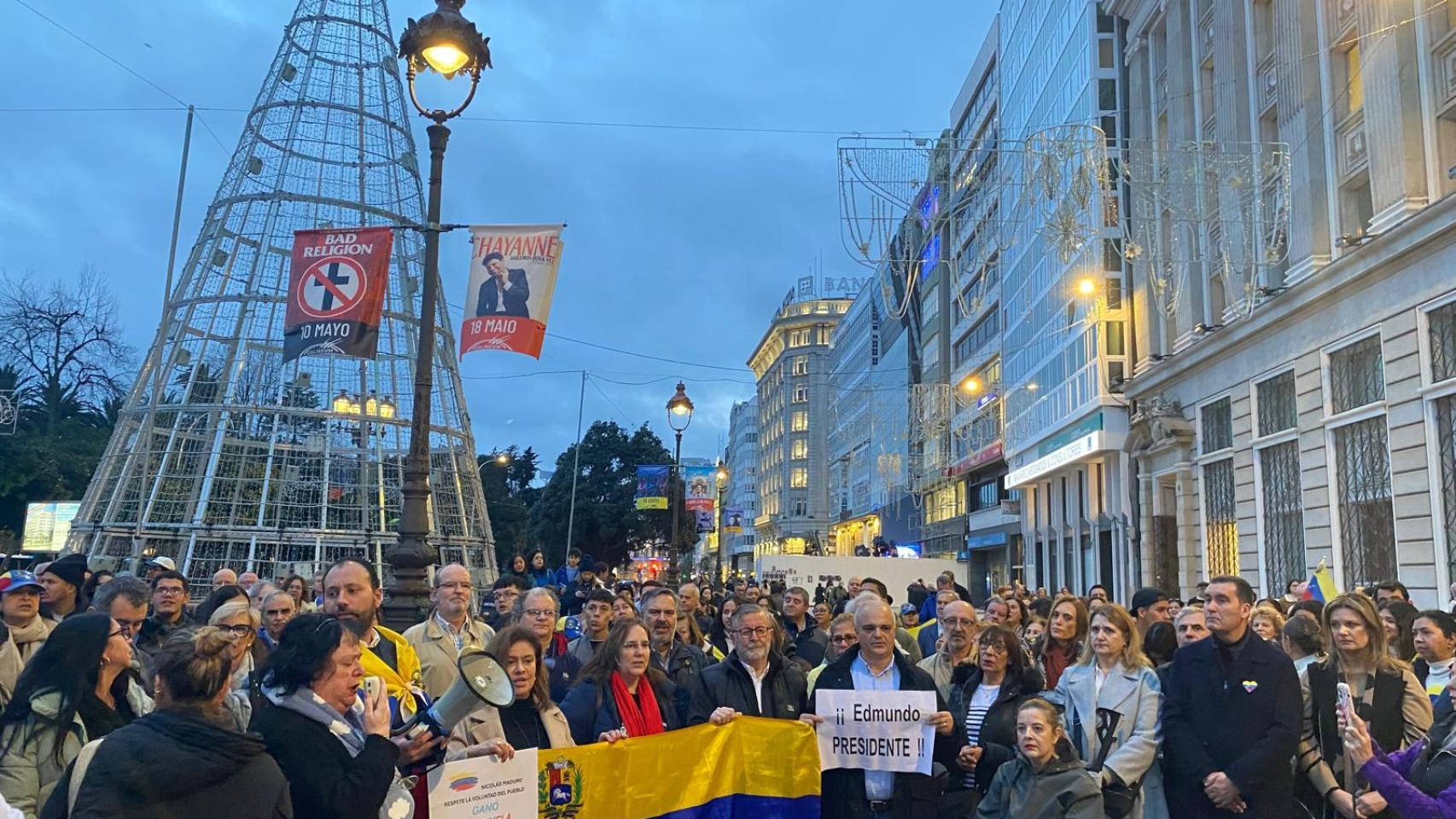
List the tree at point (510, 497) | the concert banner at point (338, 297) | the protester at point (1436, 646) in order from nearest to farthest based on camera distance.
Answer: the protester at point (1436, 646)
the concert banner at point (338, 297)
the tree at point (510, 497)

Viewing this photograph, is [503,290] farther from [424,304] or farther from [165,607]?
[165,607]

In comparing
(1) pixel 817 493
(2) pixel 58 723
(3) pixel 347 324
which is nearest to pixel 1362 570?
(3) pixel 347 324

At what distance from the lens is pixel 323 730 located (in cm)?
355

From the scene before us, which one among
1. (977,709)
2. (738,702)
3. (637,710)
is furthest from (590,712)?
(977,709)

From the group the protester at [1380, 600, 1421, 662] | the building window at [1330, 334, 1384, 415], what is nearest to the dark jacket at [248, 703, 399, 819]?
the protester at [1380, 600, 1421, 662]

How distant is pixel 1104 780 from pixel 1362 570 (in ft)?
54.3

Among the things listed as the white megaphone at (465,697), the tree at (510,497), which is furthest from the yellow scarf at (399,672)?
the tree at (510,497)

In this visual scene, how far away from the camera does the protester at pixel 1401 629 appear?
7766mm

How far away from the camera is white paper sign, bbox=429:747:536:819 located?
4566 mm

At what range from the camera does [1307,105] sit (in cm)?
2042

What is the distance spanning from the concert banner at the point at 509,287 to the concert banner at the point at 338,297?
1024mm

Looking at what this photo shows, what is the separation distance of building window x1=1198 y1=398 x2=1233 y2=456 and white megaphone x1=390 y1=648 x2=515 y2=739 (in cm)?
2434

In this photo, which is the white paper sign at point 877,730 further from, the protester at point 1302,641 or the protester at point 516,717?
the protester at point 1302,641

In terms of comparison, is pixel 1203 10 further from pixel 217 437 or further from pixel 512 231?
pixel 217 437
